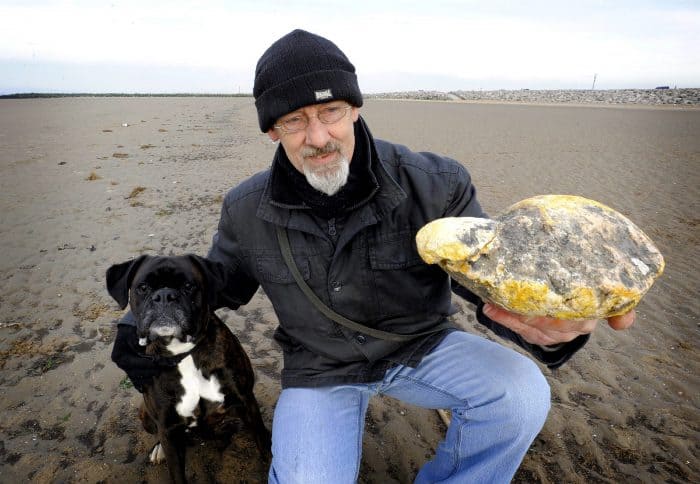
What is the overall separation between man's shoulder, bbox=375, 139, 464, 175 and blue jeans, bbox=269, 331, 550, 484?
119cm

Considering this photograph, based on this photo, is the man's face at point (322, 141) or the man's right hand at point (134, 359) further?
the man's right hand at point (134, 359)

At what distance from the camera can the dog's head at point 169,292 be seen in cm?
275

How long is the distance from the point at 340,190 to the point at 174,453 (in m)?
2.26

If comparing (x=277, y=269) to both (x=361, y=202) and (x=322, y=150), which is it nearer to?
(x=361, y=202)

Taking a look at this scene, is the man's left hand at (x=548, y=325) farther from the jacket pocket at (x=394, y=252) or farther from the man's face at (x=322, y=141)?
the man's face at (x=322, y=141)

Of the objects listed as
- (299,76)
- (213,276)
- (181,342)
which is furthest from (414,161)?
(181,342)

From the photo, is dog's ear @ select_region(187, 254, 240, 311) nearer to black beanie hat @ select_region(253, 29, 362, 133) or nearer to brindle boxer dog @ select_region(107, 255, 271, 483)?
brindle boxer dog @ select_region(107, 255, 271, 483)

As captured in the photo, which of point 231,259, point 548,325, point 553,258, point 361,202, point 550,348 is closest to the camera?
point 553,258

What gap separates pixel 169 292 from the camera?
9.23ft

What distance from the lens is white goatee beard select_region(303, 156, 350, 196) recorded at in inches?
104

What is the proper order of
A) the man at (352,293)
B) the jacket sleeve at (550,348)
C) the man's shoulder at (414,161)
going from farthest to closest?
the man's shoulder at (414,161) → the man at (352,293) → the jacket sleeve at (550,348)

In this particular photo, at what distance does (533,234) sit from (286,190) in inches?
63.2

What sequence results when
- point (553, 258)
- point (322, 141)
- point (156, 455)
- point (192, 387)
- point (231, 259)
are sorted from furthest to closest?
point (156, 455) < point (231, 259) < point (192, 387) < point (322, 141) < point (553, 258)

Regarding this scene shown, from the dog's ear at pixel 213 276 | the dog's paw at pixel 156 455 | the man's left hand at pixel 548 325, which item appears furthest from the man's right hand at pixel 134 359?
the man's left hand at pixel 548 325
